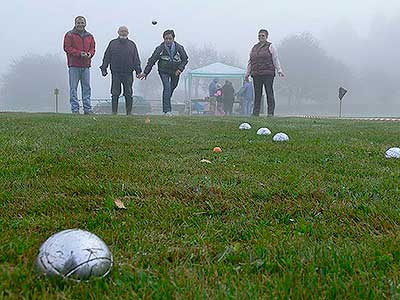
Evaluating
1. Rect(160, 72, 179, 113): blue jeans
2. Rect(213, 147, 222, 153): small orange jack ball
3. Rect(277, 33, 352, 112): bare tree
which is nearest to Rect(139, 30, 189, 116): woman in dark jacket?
Rect(160, 72, 179, 113): blue jeans

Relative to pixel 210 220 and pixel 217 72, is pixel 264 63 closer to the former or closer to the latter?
pixel 210 220

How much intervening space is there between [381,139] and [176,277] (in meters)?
4.74

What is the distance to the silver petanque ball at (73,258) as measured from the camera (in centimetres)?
154

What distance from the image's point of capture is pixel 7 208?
2377 millimetres

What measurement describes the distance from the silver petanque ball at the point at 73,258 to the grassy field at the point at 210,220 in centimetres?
3

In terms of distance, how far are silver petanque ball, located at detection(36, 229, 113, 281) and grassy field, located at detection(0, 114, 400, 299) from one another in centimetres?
3

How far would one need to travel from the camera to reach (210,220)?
229cm

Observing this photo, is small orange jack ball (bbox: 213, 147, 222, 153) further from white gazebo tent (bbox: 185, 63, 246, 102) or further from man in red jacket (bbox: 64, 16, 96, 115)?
white gazebo tent (bbox: 185, 63, 246, 102)

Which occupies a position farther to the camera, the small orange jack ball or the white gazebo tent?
the white gazebo tent

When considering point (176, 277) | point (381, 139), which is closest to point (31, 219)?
point (176, 277)

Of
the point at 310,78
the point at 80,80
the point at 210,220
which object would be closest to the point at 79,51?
the point at 80,80

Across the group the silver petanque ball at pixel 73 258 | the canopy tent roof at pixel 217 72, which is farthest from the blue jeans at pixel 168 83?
the canopy tent roof at pixel 217 72

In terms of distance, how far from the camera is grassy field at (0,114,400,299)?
158cm

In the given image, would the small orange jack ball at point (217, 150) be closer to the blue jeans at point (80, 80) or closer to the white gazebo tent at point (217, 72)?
the blue jeans at point (80, 80)
